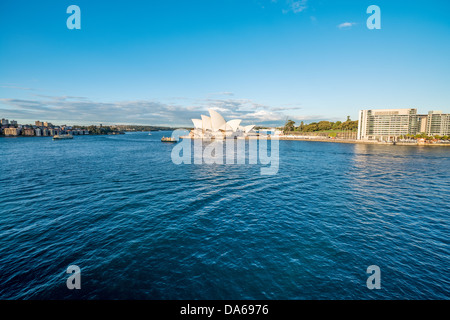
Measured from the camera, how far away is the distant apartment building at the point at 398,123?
4791 inches

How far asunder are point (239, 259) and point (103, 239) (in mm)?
8314

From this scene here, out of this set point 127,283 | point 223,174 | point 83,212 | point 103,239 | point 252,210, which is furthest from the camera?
point 223,174

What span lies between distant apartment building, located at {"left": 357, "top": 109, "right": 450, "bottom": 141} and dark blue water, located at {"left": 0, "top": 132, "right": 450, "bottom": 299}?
125m

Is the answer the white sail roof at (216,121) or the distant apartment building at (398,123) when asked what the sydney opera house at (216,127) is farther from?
the distant apartment building at (398,123)

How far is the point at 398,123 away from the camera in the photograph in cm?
12325

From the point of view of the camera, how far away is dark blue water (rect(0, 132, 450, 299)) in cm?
882

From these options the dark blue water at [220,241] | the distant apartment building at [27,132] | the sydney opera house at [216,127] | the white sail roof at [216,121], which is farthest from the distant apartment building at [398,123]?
the distant apartment building at [27,132]

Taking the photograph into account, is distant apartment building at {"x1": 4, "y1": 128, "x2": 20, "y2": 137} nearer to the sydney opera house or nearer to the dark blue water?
the sydney opera house

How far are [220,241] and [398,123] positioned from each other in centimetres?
15567

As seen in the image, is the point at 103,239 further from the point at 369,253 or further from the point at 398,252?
the point at 398,252

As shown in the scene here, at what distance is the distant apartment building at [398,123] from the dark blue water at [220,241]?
12528cm

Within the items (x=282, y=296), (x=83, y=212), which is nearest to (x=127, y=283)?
(x=282, y=296)
